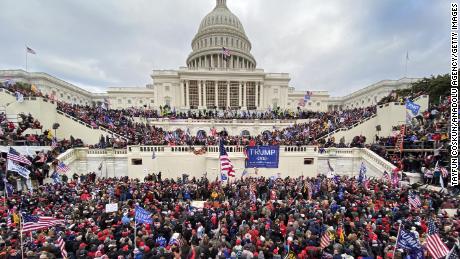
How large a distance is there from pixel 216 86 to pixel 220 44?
94.1ft

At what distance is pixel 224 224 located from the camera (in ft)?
29.5

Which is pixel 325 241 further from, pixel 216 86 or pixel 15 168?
pixel 216 86

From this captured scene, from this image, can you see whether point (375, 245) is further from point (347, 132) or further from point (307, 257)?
point (347, 132)

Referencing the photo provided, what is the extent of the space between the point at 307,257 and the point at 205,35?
89.6 meters

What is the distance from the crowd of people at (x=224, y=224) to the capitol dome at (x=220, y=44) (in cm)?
6873

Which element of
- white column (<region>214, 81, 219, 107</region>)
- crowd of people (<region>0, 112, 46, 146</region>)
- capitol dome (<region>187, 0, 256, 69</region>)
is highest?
capitol dome (<region>187, 0, 256, 69</region>)

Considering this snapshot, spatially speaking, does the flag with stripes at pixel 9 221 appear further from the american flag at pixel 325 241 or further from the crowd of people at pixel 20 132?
the crowd of people at pixel 20 132

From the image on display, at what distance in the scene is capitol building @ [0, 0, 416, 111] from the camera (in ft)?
203

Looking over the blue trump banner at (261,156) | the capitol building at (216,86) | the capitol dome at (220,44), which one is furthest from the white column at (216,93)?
the blue trump banner at (261,156)

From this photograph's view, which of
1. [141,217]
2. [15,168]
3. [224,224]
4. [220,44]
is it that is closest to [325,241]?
[224,224]

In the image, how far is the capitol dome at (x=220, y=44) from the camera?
81.4 metres

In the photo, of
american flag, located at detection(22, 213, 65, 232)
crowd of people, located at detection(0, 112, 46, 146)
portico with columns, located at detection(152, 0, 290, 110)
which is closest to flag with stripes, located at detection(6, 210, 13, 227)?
american flag, located at detection(22, 213, 65, 232)

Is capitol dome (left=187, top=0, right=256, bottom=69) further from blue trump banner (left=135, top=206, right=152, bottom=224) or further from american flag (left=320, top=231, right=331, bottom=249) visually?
american flag (left=320, top=231, right=331, bottom=249)

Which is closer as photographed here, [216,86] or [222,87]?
[216,86]
